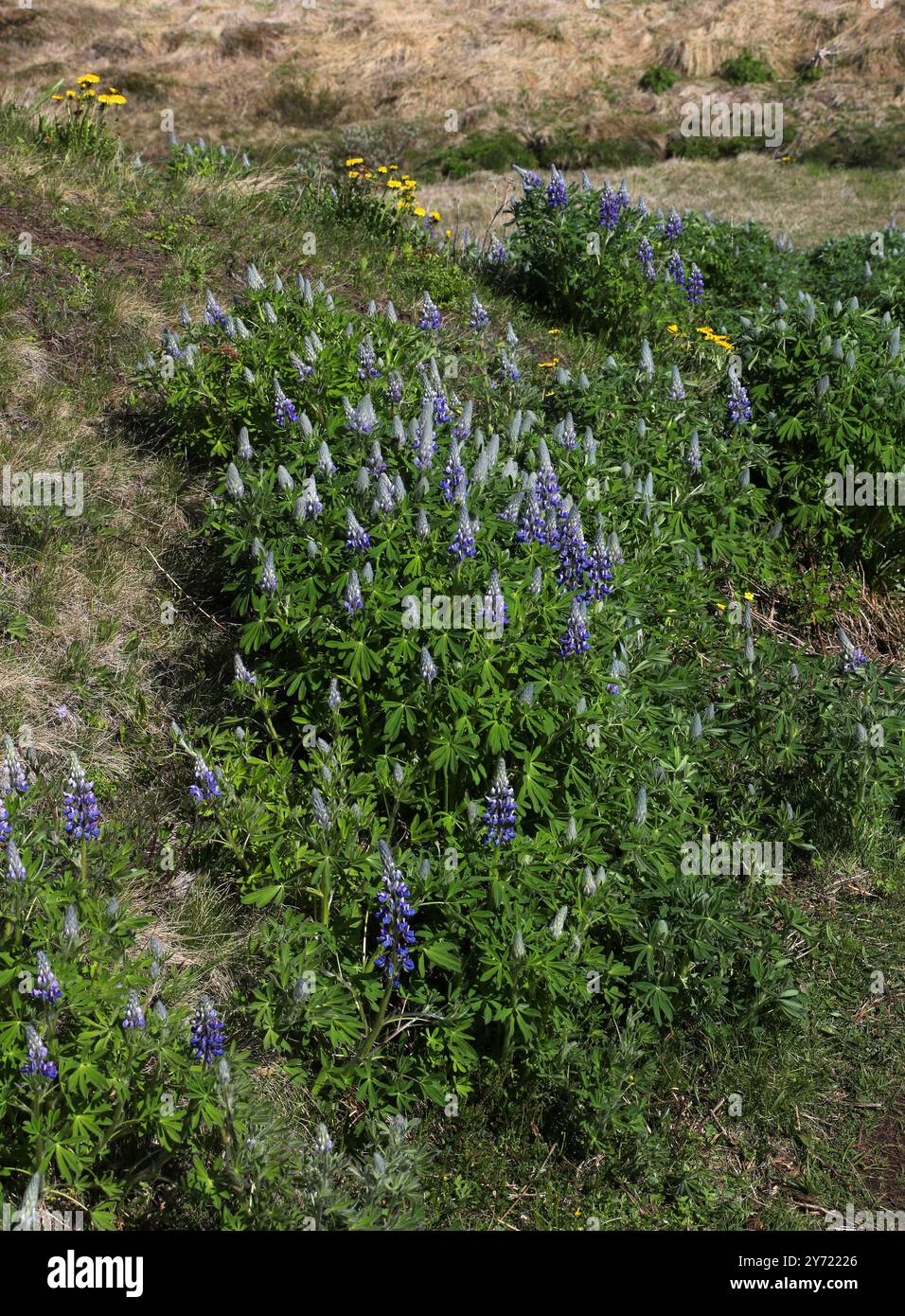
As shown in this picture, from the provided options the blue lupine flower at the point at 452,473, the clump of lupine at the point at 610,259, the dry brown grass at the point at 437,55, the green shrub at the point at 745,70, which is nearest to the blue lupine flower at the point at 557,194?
the clump of lupine at the point at 610,259

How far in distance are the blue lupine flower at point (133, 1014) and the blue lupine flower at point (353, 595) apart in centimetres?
164

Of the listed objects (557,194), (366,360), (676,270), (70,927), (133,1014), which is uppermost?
(557,194)

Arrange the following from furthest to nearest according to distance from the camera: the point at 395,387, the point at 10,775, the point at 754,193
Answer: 1. the point at 754,193
2. the point at 395,387
3. the point at 10,775

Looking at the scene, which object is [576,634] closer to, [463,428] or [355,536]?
[355,536]

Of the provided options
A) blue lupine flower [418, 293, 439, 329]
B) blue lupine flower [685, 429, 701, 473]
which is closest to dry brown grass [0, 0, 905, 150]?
blue lupine flower [418, 293, 439, 329]

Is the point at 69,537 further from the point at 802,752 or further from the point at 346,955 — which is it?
the point at 802,752

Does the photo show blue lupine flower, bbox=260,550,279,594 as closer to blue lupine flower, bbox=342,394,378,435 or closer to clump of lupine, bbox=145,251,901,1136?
clump of lupine, bbox=145,251,901,1136

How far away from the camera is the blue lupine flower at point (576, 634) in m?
4.46

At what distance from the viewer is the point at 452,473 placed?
16.2 feet

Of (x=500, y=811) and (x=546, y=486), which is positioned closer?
(x=500, y=811)

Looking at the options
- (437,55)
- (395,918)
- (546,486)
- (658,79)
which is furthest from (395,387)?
(437,55)

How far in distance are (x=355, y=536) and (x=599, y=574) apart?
104cm

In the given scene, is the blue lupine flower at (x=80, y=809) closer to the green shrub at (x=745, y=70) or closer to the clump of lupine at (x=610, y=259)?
the clump of lupine at (x=610, y=259)

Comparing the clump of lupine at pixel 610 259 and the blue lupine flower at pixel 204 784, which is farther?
the clump of lupine at pixel 610 259
